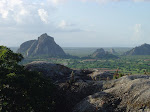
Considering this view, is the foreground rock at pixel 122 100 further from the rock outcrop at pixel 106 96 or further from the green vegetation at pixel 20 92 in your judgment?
the green vegetation at pixel 20 92

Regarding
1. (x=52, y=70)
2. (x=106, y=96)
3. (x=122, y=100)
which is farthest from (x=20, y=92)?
(x=52, y=70)

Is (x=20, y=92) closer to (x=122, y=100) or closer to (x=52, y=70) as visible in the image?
(x=122, y=100)

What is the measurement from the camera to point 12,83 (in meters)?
15.4

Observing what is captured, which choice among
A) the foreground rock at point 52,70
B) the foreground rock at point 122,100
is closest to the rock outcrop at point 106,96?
the foreground rock at point 122,100

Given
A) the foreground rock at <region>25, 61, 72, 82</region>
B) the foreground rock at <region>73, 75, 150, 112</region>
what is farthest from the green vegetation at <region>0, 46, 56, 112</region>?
the foreground rock at <region>25, 61, 72, 82</region>

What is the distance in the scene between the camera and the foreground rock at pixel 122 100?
16645mm

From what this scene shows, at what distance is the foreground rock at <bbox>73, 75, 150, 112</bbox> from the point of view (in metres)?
16.6

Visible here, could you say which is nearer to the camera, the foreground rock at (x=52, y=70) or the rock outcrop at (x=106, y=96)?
the rock outcrop at (x=106, y=96)

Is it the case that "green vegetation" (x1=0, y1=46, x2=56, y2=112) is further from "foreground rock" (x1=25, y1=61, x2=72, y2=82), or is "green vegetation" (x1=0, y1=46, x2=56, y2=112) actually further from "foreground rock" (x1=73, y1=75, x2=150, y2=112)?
"foreground rock" (x1=25, y1=61, x2=72, y2=82)

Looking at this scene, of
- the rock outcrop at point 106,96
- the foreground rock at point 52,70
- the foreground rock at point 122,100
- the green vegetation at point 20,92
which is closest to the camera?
the green vegetation at point 20,92

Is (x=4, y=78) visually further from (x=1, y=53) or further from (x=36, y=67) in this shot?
(x=36, y=67)

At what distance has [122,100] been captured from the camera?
18.2 meters

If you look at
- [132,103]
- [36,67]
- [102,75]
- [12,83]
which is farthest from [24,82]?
[102,75]

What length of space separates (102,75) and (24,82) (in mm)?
20356
